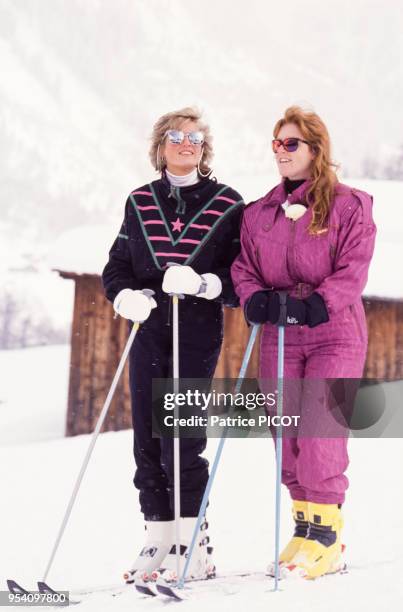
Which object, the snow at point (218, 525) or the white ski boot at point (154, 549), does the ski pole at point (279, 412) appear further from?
the white ski boot at point (154, 549)

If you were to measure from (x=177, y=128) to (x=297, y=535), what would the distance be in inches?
79.7

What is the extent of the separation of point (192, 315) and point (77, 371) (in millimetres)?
8406

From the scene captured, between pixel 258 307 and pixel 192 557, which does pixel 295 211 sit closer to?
pixel 258 307

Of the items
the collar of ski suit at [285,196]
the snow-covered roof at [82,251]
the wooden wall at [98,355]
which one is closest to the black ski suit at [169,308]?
the collar of ski suit at [285,196]

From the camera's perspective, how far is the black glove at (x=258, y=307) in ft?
12.2

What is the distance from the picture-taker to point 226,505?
6.21 m

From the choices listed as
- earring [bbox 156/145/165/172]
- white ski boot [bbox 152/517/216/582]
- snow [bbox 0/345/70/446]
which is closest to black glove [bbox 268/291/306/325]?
earring [bbox 156/145/165/172]

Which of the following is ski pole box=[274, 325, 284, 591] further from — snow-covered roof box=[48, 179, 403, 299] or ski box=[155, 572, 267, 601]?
snow-covered roof box=[48, 179, 403, 299]

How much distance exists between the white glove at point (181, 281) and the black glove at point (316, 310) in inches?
20.5

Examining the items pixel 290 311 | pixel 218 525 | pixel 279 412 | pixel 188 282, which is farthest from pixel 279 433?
pixel 218 525

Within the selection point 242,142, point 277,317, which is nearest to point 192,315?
point 277,317

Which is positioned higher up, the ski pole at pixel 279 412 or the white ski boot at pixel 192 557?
the ski pole at pixel 279 412

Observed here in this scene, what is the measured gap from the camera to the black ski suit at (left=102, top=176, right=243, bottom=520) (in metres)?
4.04

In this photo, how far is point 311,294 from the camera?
147 inches
